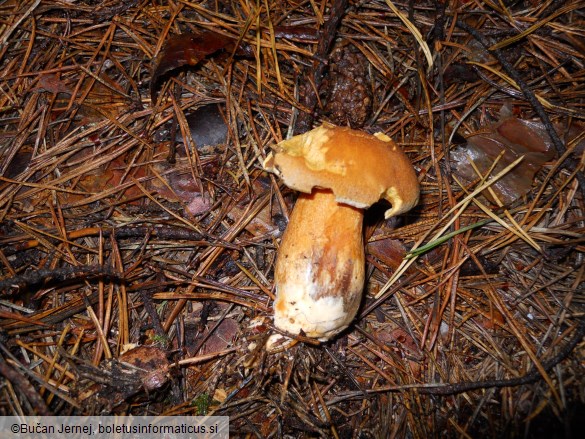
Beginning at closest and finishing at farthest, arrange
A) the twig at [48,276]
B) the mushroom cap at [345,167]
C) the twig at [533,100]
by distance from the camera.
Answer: the mushroom cap at [345,167], the twig at [48,276], the twig at [533,100]

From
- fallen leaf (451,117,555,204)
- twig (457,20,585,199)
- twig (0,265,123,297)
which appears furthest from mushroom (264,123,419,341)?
twig (457,20,585,199)

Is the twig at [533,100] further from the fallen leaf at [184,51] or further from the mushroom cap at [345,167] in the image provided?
the fallen leaf at [184,51]

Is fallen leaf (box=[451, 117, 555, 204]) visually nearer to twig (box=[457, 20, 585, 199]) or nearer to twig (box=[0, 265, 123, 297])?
twig (box=[457, 20, 585, 199])

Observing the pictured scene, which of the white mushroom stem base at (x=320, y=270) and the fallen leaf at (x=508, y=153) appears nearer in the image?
the white mushroom stem base at (x=320, y=270)

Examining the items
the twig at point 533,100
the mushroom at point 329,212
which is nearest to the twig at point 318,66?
the mushroom at point 329,212

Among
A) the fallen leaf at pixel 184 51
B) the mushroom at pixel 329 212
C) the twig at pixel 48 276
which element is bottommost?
the twig at pixel 48 276

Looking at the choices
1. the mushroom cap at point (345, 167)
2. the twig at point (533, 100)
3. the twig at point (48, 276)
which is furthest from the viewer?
the twig at point (533, 100)

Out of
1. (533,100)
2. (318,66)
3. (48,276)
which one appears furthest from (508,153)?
(48,276)
